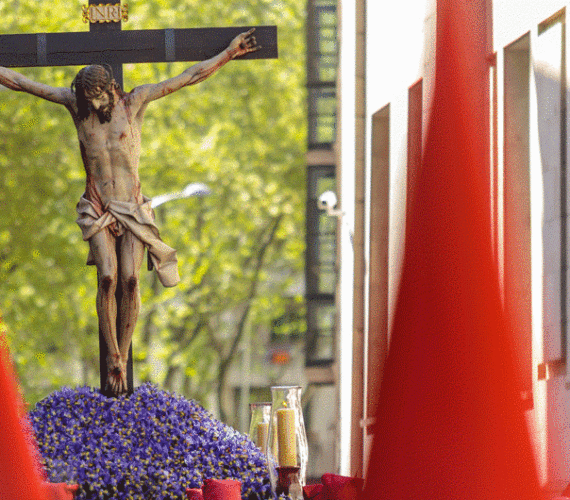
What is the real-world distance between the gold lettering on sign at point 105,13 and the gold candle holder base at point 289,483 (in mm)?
3734

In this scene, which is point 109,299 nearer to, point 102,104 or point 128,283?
point 128,283

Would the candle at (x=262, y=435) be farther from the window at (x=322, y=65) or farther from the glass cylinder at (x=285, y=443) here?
the window at (x=322, y=65)

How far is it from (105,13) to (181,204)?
20.1 metres

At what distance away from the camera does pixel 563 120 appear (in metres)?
7.79

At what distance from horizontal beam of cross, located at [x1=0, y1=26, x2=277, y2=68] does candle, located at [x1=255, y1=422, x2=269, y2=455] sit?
2.49 m

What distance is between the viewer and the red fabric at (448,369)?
199cm

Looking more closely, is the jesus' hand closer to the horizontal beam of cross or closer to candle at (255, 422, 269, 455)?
the horizontal beam of cross

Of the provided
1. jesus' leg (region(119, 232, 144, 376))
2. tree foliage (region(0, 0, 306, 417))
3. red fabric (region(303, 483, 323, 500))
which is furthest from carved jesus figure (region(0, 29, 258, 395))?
tree foliage (region(0, 0, 306, 417))

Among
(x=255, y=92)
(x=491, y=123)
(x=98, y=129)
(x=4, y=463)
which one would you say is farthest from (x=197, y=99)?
(x=4, y=463)

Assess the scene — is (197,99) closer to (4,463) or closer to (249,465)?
(249,465)

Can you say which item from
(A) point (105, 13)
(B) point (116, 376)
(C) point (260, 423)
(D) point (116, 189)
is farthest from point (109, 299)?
(A) point (105, 13)

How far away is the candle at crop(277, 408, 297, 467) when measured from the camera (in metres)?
4.78

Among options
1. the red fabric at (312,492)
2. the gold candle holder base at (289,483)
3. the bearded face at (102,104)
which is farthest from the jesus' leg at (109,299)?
the gold candle holder base at (289,483)

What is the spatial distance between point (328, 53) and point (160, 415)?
15330 mm
